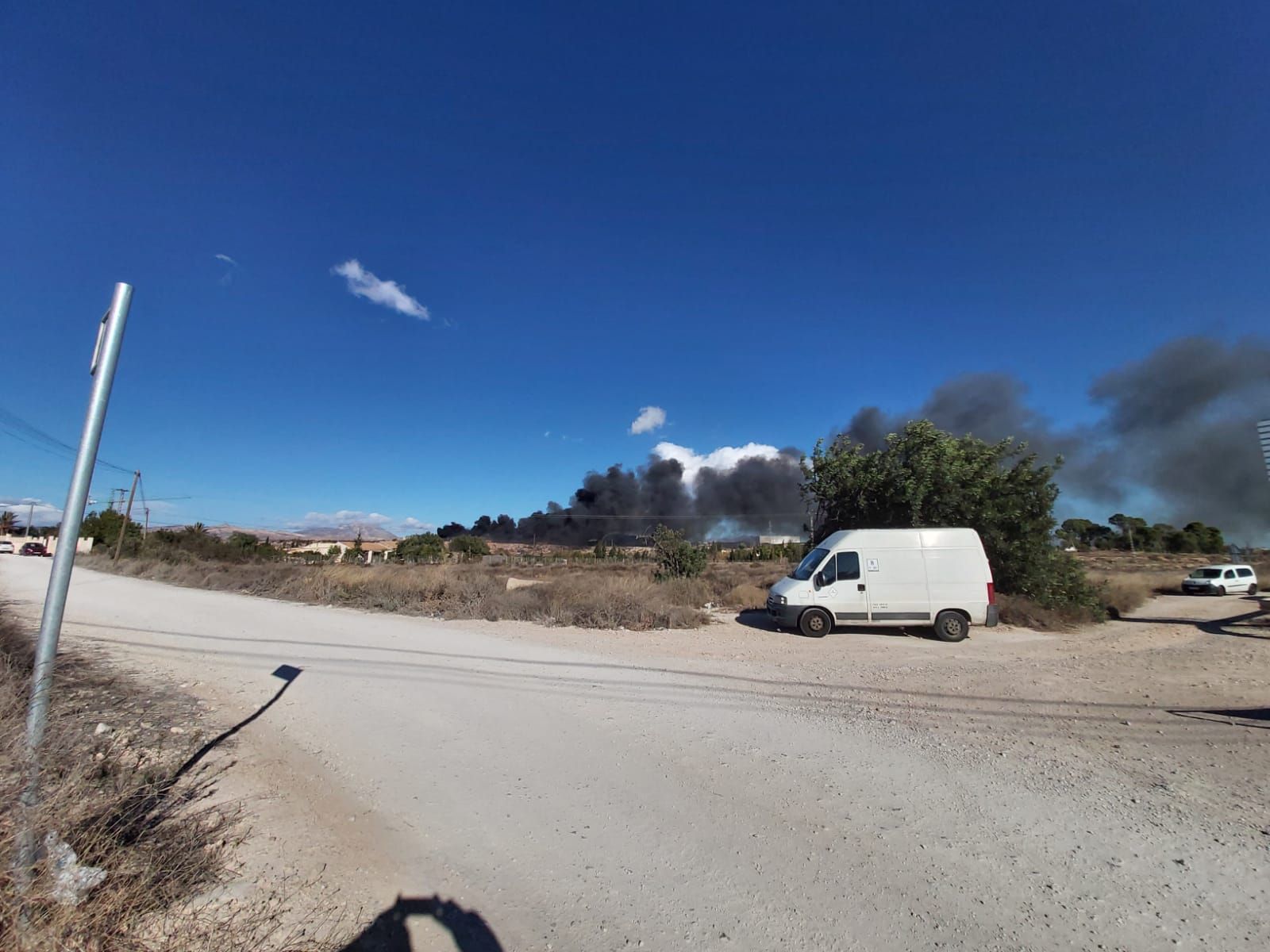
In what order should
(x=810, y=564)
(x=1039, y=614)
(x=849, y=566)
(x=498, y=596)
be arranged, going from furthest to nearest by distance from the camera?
(x=498, y=596)
(x=1039, y=614)
(x=810, y=564)
(x=849, y=566)

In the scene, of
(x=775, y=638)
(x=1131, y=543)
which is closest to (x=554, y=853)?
(x=775, y=638)

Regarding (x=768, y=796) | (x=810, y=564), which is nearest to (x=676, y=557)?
(x=810, y=564)

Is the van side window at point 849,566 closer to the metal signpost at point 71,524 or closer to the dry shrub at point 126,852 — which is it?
the dry shrub at point 126,852

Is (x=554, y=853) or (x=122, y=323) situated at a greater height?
(x=122, y=323)

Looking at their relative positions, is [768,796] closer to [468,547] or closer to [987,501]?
[987,501]

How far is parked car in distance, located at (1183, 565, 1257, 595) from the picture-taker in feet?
82.4

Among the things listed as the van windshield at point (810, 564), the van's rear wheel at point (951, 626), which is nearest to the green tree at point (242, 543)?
the van windshield at point (810, 564)

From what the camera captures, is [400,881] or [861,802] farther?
[861,802]

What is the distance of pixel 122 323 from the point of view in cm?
256

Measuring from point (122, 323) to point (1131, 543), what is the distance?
90.0m

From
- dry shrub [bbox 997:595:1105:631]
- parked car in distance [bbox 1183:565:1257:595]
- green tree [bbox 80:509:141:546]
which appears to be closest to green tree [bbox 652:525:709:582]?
dry shrub [bbox 997:595:1105:631]

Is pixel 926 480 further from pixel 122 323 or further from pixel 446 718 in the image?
pixel 122 323

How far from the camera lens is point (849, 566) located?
11.9 metres

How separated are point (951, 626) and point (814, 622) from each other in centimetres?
275
